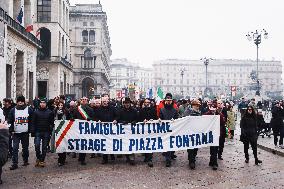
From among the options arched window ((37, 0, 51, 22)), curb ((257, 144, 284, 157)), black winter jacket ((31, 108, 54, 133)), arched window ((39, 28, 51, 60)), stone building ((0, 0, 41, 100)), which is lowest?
curb ((257, 144, 284, 157))

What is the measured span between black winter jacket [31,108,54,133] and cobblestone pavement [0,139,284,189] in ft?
3.62

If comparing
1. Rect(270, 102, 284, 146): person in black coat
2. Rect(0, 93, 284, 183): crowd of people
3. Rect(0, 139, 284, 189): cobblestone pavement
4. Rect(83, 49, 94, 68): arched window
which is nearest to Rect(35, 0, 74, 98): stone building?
Rect(83, 49, 94, 68): arched window

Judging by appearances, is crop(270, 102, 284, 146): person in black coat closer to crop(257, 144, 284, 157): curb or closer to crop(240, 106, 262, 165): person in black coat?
crop(257, 144, 284, 157): curb

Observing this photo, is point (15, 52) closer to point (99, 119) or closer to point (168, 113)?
point (99, 119)

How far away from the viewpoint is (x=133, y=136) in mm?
11164

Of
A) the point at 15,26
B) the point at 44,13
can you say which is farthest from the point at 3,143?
the point at 44,13

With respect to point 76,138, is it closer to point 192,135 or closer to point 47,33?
point 192,135

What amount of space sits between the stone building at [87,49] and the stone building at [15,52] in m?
33.7

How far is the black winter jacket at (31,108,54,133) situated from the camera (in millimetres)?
10875

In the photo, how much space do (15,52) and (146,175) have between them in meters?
18.2

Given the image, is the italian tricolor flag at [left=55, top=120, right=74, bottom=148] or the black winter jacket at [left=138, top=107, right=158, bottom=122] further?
the black winter jacket at [left=138, top=107, right=158, bottom=122]

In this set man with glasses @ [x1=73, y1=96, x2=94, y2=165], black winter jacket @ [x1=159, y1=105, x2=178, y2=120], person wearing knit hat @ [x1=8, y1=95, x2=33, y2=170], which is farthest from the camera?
man with glasses @ [x1=73, y1=96, x2=94, y2=165]

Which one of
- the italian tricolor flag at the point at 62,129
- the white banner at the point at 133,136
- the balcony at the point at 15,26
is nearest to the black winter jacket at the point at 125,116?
the white banner at the point at 133,136

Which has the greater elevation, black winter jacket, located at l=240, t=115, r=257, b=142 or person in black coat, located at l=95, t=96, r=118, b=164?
person in black coat, located at l=95, t=96, r=118, b=164
